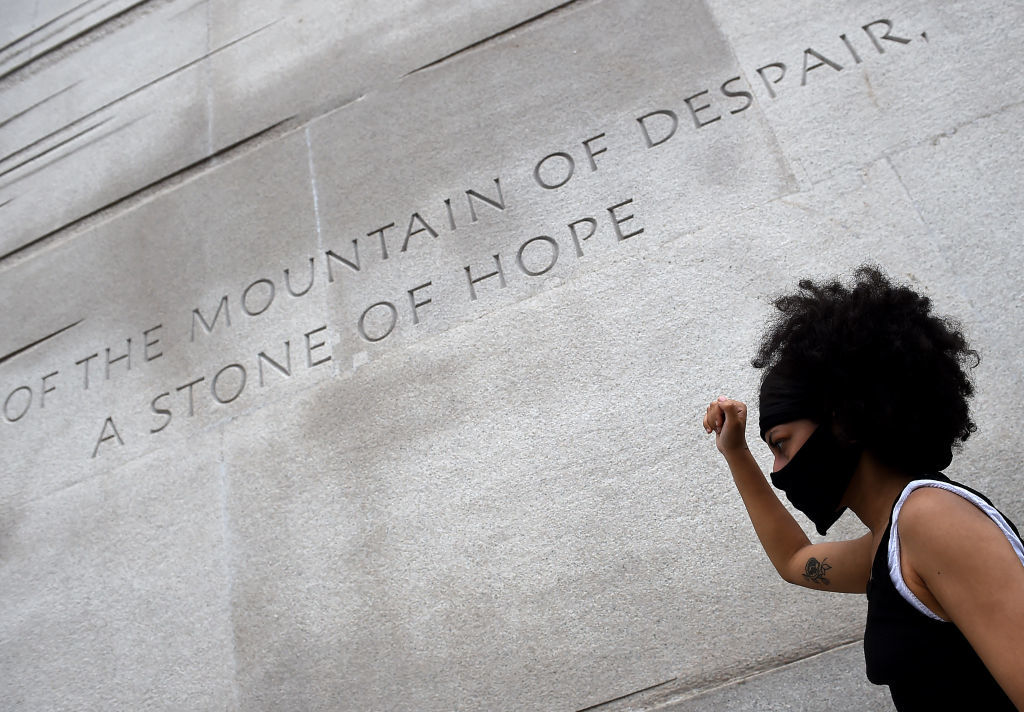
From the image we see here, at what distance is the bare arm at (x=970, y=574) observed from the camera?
4.66 ft

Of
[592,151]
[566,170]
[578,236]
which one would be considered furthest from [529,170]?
[578,236]

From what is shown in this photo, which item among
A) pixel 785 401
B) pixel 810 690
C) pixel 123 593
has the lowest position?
pixel 810 690

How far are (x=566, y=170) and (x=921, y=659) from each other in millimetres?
3381

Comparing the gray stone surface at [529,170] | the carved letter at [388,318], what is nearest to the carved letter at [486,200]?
the gray stone surface at [529,170]

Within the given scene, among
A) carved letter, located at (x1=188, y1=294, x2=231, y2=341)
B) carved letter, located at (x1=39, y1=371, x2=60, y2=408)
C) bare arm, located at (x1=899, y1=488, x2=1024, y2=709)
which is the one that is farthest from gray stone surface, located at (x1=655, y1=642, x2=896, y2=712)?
carved letter, located at (x1=39, y1=371, x2=60, y2=408)

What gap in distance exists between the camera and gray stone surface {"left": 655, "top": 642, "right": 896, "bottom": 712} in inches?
114

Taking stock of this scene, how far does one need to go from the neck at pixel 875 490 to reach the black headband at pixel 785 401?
15 centimetres

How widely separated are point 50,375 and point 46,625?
5.29ft

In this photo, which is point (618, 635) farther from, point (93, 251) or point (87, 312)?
point (93, 251)

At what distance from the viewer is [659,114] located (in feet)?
15.0

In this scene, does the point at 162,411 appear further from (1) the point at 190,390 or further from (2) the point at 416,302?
(2) the point at 416,302

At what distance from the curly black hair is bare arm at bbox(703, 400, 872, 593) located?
32 cm

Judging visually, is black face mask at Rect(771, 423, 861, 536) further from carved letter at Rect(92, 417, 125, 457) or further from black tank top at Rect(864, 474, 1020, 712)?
carved letter at Rect(92, 417, 125, 457)

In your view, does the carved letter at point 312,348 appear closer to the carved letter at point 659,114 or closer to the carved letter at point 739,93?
the carved letter at point 659,114
